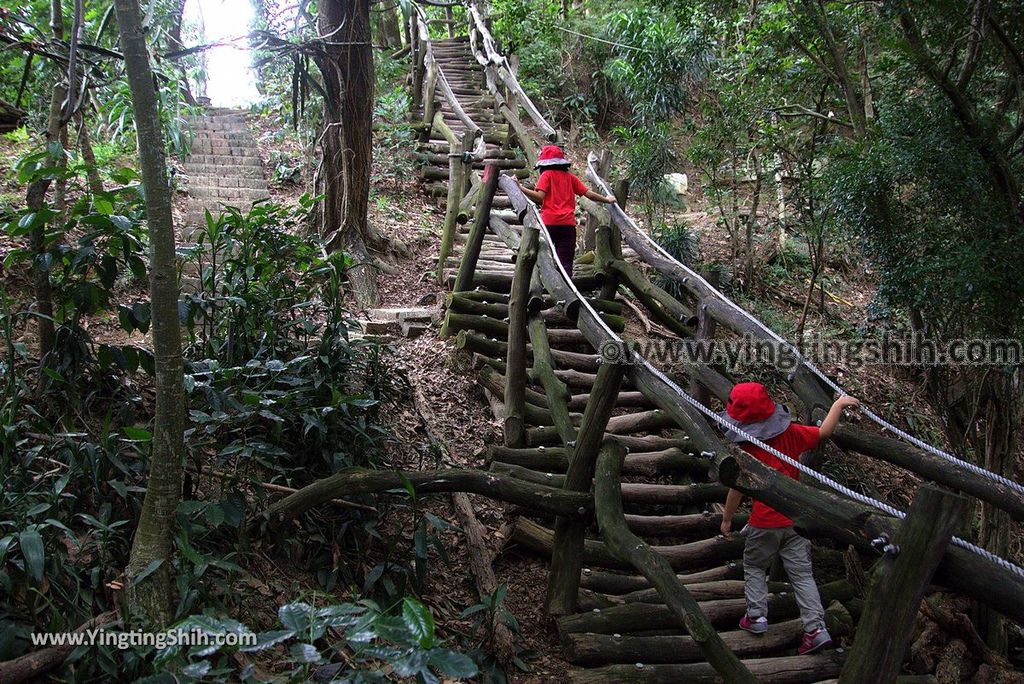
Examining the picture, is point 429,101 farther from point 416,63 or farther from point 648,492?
point 648,492

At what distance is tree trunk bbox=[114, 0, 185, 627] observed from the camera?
2.70 metres

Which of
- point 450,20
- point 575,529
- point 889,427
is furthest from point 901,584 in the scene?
point 450,20

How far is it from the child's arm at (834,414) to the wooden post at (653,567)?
1044 millimetres

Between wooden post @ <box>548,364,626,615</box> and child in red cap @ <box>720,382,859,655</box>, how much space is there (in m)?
0.71

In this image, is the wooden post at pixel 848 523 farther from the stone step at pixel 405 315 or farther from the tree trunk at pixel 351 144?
the tree trunk at pixel 351 144

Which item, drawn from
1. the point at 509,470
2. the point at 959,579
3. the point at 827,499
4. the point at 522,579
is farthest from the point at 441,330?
the point at 959,579

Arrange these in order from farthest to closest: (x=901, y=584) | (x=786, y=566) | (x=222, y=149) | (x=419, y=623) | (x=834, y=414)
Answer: (x=222, y=149), (x=786, y=566), (x=834, y=414), (x=901, y=584), (x=419, y=623)

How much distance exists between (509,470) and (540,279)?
164 cm

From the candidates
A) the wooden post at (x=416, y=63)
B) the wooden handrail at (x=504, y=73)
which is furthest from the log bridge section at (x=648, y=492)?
the wooden post at (x=416, y=63)

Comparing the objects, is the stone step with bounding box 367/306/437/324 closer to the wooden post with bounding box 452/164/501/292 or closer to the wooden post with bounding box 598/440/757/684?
the wooden post with bounding box 452/164/501/292

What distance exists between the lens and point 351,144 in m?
7.25

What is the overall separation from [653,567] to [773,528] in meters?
0.77

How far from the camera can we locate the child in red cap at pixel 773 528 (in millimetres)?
3727

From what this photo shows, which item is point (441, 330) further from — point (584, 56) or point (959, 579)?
point (584, 56)
